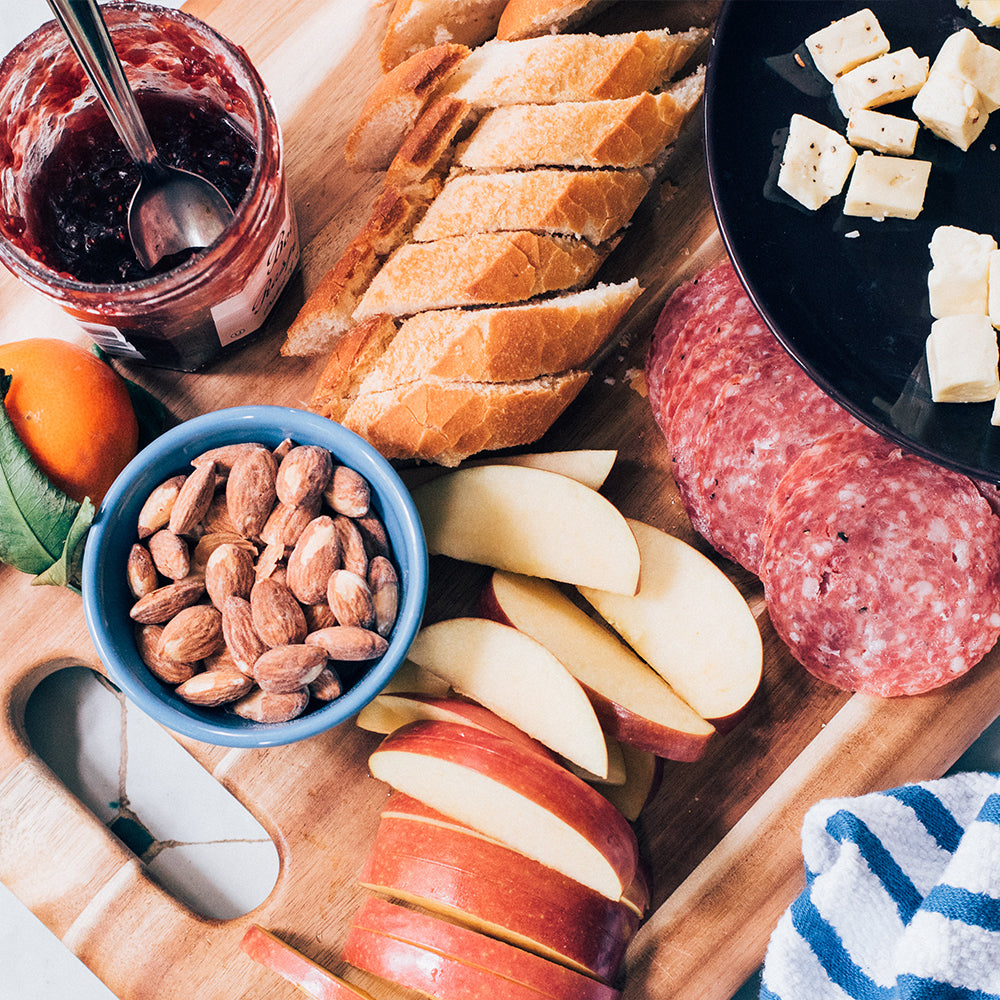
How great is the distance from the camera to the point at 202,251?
129cm

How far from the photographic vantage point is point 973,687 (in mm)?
1524

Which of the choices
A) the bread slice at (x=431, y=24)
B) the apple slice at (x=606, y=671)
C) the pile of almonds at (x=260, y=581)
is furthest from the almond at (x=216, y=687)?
the bread slice at (x=431, y=24)

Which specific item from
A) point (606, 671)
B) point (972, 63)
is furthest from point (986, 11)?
point (606, 671)

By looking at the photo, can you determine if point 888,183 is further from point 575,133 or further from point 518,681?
point 518,681

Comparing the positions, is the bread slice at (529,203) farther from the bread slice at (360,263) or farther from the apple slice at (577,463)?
the apple slice at (577,463)

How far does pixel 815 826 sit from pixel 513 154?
Result: 113cm

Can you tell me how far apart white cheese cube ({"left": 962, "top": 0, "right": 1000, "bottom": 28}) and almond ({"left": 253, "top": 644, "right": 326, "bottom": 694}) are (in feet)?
4.29

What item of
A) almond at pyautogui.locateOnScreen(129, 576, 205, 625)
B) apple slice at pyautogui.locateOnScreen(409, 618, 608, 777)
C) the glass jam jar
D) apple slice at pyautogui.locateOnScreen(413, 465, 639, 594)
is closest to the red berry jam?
the glass jam jar

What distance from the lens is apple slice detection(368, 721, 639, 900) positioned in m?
1.34

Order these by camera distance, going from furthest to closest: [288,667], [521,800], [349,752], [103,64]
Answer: [349,752] → [521,800] → [288,667] → [103,64]

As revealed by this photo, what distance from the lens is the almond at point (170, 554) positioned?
1290 mm

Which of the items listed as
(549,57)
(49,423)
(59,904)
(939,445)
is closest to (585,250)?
(549,57)

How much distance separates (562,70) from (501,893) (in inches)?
48.9

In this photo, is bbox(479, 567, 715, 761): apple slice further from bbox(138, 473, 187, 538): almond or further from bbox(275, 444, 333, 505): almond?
bbox(138, 473, 187, 538): almond
